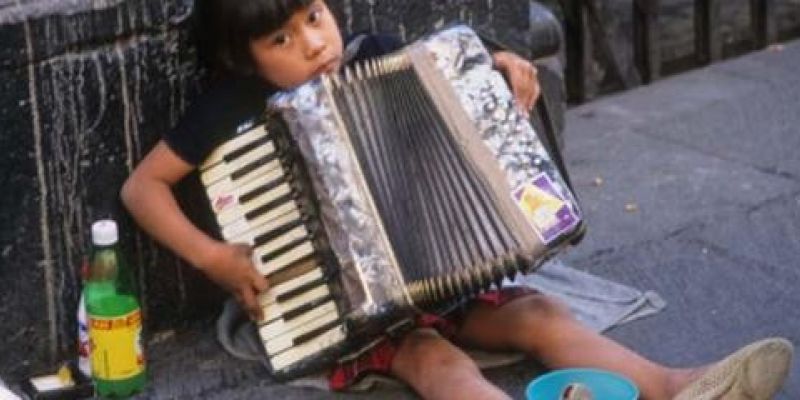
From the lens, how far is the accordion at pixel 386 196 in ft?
9.80

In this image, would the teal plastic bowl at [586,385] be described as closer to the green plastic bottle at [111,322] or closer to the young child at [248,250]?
the young child at [248,250]

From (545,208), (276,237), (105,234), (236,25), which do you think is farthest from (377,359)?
(236,25)

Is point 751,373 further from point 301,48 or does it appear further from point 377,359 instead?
point 301,48

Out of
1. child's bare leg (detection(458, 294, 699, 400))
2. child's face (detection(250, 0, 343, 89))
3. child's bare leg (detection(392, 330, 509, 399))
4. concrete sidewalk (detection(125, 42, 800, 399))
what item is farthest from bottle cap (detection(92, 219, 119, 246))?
child's bare leg (detection(458, 294, 699, 400))

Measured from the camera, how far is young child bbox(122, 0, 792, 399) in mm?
3082

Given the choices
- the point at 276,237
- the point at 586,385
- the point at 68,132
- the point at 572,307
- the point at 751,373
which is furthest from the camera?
the point at 572,307

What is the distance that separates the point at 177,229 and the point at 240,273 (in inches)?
7.0

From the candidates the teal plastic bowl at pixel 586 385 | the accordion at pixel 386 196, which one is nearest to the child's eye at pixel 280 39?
the accordion at pixel 386 196

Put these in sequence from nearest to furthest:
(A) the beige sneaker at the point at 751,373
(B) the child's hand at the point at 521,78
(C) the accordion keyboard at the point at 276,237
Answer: (A) the beige sneaker at the point at 751,373
(C) the accordion keyboard at the point at 276,237
(B) the child's hand at the point at 521,78

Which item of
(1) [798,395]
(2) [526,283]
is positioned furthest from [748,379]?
(2) [526,283]

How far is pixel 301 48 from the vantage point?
316 centimetres

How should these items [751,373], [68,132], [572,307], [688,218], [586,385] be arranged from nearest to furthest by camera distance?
[751,373] < [586,385] < [68,132] < [572,307] < [688,218]

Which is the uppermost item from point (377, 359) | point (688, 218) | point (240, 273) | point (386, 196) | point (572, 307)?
point (386, 196)

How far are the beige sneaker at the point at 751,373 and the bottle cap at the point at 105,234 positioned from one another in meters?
1.16
